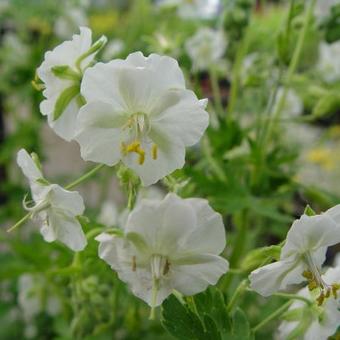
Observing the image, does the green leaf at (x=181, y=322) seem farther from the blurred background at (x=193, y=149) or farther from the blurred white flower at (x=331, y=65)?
the blurred white flower at (x=331, y=65)

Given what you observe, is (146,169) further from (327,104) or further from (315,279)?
(327,104)

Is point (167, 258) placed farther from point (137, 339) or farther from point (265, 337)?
point (265, 337)

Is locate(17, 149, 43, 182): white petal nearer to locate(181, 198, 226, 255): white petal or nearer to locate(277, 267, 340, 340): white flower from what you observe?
locate(181, 198, 226, 255): white petal

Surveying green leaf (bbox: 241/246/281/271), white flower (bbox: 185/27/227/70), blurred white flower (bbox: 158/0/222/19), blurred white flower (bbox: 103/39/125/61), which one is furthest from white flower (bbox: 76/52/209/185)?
blurred white flower (bbox: 158/0/222/19)

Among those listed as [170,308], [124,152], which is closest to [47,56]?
[124,152]

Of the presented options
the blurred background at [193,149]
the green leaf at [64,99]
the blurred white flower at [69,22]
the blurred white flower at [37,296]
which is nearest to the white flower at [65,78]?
the green leaf at [64,99]

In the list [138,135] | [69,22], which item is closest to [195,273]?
[138,135]
